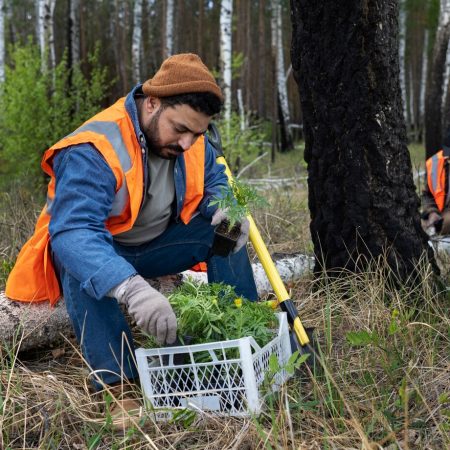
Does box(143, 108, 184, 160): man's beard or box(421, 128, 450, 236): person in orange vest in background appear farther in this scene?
box(421, 128, 450, 236): person in orange vest in background

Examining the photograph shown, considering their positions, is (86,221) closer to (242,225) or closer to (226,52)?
(242,225)

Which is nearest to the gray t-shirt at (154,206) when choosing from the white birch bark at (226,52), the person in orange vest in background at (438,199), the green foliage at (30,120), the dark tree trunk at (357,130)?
the dark tree trunk at (357,130)

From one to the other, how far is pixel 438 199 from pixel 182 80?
2.81 metres

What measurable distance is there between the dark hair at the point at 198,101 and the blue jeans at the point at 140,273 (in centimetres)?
60

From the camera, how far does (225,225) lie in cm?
282

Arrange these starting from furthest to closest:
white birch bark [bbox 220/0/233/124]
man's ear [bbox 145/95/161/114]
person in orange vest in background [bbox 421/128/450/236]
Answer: white birch bark [bbox 220/0/233/124], person in orange vest in background [bbox 421/128/450/236], man's ear [bbox 145/95/161/114]

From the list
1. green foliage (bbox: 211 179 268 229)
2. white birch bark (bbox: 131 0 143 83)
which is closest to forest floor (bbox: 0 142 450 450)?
green foliage (bbox: 211 179 268 229)

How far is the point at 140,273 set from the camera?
3016 millimetres

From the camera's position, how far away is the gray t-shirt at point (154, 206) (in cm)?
274

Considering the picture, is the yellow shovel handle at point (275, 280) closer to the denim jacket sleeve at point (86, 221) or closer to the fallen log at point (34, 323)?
the fallen log at point (34, 323)

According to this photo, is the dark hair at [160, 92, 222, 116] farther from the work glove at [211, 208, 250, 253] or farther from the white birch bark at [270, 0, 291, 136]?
the white birch bark at [270, 0, 291, 136]

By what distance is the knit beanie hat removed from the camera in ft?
8.08

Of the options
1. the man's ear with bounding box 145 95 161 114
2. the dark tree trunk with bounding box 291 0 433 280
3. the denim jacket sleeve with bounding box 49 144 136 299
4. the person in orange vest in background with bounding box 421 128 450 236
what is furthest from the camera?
the person in orange vest in background with bounding box 421 128 450 236

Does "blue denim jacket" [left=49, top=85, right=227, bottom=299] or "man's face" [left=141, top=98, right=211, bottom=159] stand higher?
"man's face" [left=141, top=98, right=211, bottom=159]
